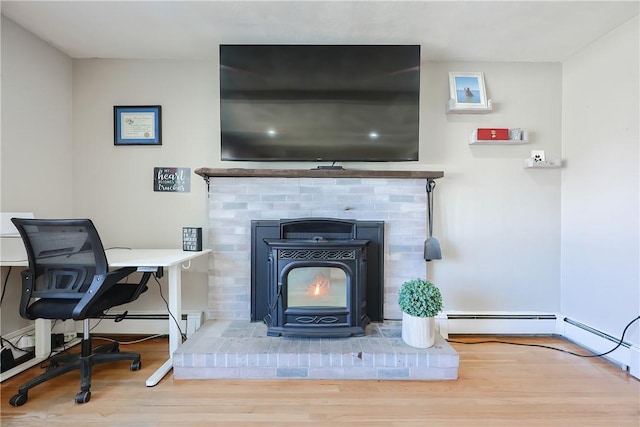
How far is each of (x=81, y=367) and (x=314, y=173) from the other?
Result: 1778mm

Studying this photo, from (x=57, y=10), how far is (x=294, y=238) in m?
2.03

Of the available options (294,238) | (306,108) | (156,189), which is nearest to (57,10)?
(156,189)

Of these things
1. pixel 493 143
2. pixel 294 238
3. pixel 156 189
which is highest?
pixel 493 143

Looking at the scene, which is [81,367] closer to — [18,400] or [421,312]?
[18,400]

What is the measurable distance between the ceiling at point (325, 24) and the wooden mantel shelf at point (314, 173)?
2.99ft

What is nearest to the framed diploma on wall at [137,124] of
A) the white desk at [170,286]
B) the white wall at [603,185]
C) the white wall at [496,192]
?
the white desk at [170,286]

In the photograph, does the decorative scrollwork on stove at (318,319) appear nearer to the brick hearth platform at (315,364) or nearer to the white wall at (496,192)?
the brick hearth platform at (315,364)

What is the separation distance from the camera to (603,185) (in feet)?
6.72

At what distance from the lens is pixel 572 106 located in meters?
2.30

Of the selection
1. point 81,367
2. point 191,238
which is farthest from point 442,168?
point 81,367

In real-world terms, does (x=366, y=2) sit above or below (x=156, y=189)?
above

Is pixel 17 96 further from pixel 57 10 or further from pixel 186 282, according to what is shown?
pixel 186 282

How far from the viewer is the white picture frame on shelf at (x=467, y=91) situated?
2309 mm

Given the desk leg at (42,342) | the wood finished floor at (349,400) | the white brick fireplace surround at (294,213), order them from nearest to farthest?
the wood finished floor at (349,400), the desk leg at (42,342), the white brick fireplace surround at (294,213)
